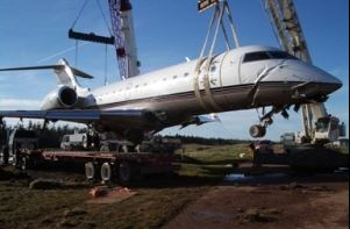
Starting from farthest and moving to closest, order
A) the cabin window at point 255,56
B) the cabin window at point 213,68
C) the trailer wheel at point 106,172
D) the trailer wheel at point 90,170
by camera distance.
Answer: the trailer wheel at point 90,170
the cabin window at point 213,68
the trailer wheel at point 106,172
the cabin window at point 255,56

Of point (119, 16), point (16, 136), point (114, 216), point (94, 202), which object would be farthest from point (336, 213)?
point (119, 16)

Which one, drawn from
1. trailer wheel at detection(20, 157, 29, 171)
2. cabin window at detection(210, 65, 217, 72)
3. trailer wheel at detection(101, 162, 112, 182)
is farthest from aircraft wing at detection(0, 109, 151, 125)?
cabin window at detection(210, 65, 217, 72)

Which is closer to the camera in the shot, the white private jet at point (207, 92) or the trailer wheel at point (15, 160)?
the white private jet at point (207, 92)

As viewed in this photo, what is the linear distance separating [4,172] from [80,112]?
621 centimetres

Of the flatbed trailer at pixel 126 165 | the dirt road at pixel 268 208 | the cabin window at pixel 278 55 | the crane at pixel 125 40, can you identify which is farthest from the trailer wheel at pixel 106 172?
the crane at pixel 125 40

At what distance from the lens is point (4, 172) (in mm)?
20250

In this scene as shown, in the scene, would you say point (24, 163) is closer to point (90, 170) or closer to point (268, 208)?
point (90, 170)

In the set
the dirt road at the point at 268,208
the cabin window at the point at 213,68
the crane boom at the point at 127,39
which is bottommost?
the dirt road at the point at 268,208

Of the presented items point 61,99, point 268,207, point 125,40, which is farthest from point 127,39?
point 268,207

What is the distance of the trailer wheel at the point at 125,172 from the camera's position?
58.2ft

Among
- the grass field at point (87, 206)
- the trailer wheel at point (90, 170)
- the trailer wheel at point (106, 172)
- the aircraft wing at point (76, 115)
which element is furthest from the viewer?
the aircraft wing at point (76, 115)

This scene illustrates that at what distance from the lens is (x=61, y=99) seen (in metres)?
30.4

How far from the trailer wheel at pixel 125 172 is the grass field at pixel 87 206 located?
0.53 m

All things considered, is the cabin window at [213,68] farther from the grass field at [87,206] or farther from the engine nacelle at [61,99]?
the engine nacelle at [61,99]
